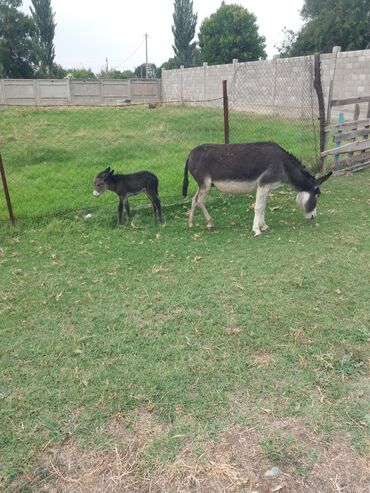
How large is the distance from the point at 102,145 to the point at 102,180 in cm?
571

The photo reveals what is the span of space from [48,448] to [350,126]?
936 centimetres

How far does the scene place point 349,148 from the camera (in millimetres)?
9453

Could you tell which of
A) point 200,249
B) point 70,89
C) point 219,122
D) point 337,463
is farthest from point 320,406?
point 70,89

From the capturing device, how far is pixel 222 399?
288 centimetres

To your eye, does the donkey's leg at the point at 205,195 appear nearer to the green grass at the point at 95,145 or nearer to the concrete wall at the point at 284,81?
the green grass at the point at 95,145

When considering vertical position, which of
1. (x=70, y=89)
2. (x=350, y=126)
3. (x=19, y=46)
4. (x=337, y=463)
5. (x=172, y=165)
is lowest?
(x=337, y=463)

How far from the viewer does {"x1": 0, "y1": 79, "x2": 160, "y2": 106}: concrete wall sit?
2839 cm

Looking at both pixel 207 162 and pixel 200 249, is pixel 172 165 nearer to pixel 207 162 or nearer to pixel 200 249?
pixel 207 162

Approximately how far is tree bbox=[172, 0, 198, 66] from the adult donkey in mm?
53935

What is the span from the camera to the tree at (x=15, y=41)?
38.5 meters

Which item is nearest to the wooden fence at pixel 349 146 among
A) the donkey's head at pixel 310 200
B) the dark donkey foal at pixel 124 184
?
the donkey's head at pixel 310 200

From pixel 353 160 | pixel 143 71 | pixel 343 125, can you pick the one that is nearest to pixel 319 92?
pixel 343 125

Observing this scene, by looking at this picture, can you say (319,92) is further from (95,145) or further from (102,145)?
(95,145)

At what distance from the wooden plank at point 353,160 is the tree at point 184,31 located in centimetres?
5016
